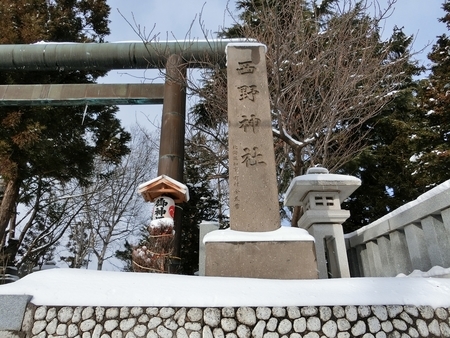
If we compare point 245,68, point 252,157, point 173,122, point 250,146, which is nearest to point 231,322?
point 252,157

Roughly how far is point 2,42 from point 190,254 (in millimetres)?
8278

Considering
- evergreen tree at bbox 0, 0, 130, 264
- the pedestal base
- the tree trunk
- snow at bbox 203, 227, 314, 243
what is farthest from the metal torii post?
the tree trunk

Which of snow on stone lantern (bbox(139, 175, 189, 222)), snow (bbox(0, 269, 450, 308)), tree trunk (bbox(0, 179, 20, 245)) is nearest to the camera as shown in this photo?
snow (bbox(0, 269, 450, 308))

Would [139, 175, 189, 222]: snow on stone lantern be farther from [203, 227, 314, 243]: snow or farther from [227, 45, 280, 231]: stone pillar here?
[203, 227, 314, 243]: snow

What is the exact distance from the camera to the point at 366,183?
10023 millimetres

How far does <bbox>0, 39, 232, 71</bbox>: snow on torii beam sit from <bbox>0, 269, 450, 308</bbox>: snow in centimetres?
652

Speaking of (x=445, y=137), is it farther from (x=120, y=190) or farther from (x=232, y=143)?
(x=120, y=190)

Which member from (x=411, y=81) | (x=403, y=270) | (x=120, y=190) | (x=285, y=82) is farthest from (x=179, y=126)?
(x=120, y=190)

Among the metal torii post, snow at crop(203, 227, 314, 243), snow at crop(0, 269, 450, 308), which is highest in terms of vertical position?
the metal torii post

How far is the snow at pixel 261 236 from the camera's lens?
3586 millimetres

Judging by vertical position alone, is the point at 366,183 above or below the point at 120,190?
below

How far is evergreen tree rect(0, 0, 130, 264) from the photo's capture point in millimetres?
8680

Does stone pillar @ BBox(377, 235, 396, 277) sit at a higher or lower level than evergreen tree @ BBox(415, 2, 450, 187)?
lower

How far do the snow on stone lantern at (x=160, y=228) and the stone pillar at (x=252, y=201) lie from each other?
1474 millimetres
